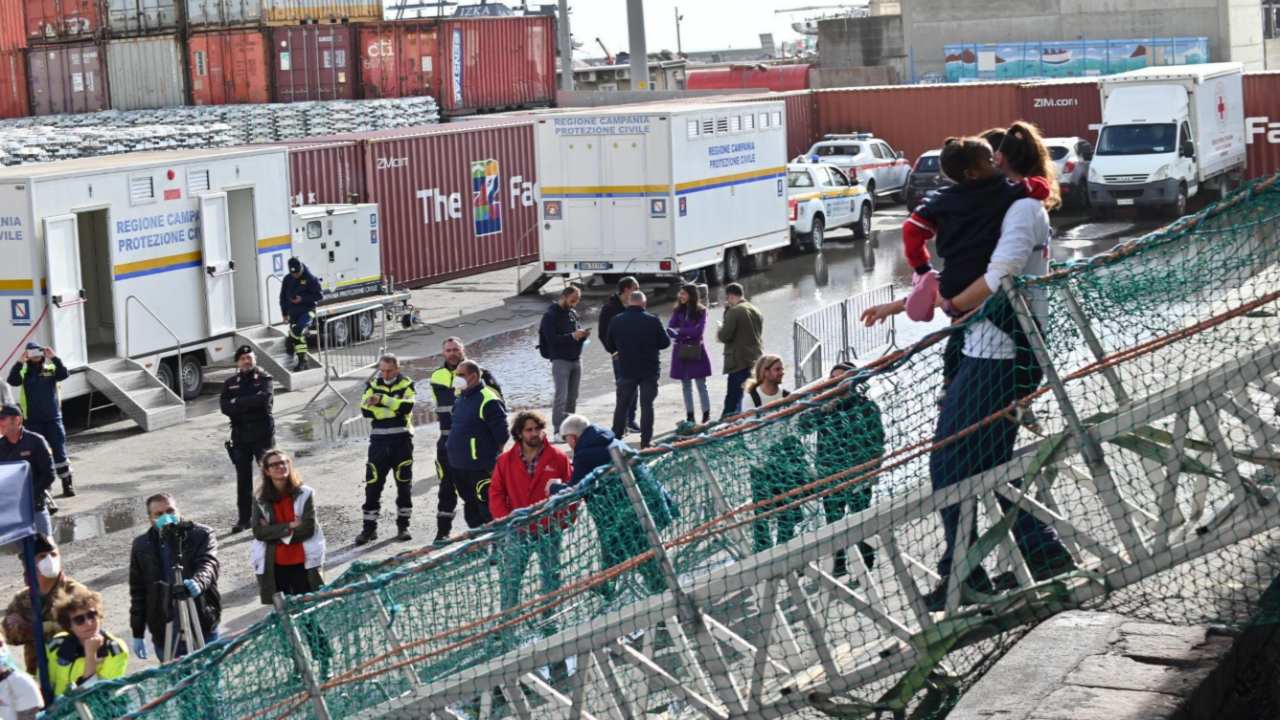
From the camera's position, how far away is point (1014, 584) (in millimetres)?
7223

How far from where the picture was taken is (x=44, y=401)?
18.2m

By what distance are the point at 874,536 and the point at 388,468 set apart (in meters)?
8.74

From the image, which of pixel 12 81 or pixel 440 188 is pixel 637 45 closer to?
pixel 12 81

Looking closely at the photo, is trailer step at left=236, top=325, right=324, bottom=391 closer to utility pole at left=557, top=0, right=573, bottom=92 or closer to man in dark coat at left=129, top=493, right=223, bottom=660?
man in dark coat at left=129, top=493, right=223, bottom=660

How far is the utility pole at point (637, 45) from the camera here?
55438mm

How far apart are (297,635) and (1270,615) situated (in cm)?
420

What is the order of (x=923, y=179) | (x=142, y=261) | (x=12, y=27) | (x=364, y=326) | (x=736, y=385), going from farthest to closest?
1. (x=12, y=27)
2. (x=923, y=179)
3. (x=364, y=326)
4. (x=142, y=261)
5. (x=736, y=385)

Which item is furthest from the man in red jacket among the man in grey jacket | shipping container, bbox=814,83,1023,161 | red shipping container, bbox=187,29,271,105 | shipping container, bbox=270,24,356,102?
red shipping container, bbox=187,29,271,105

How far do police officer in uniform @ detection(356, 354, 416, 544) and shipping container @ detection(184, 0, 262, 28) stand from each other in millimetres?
32226

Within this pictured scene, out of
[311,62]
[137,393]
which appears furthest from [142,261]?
[311,62]

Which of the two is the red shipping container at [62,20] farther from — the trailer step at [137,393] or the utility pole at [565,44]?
the trailer step at [137,393]

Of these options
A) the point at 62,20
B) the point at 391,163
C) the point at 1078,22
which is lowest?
the point at 391,163

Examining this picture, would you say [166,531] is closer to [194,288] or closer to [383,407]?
[383,407]

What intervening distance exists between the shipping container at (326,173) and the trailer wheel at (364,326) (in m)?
3.42
